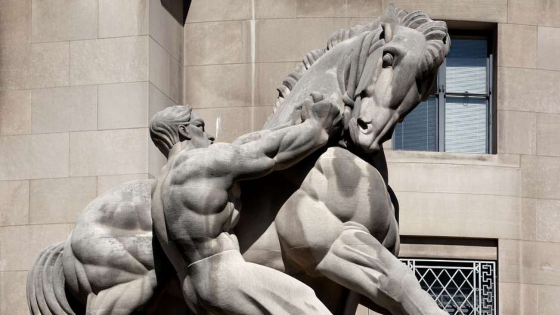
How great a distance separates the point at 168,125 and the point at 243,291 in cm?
128

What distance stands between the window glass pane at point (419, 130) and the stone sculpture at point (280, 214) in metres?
7.94

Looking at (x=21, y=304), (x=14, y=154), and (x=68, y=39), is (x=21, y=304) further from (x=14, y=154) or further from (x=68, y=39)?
(x=68, y=39)

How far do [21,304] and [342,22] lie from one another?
4519mm

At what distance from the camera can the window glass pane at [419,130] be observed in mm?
19641

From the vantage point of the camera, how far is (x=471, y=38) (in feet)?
65.3

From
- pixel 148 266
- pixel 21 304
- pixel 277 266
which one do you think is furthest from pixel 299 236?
pixel 21 304

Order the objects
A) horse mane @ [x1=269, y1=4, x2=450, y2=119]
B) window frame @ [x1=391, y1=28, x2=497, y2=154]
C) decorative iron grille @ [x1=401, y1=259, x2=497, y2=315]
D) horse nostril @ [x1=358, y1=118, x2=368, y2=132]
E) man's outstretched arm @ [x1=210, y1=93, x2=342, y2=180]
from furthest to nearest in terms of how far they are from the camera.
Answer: window frame @ [x1=391, y1=28, x2=497, y2=154], decorative iron grille @ [x1=401, y1=259, x2=497, y2=315], horse mane @ [x1=269, y1=4, x2=450, y2=119], horse nostril @ [x1=358, y1=118, x2=368, y2=132], man's outstretched arm @ [x1=210, y1=93, x2=342, y2=180]

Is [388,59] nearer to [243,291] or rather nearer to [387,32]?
[387,32]

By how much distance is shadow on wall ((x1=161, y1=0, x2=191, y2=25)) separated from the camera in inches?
744

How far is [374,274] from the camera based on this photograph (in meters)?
10.9

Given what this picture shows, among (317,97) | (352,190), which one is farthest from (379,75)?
(352,190)

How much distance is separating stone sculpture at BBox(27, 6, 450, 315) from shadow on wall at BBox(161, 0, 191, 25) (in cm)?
732

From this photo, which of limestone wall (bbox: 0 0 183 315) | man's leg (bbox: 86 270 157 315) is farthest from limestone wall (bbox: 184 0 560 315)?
man's leg (bbox: 86 270 157 315)

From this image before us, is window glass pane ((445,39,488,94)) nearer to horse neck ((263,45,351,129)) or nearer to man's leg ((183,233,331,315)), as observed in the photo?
horse neck ((263,45,351,129))
